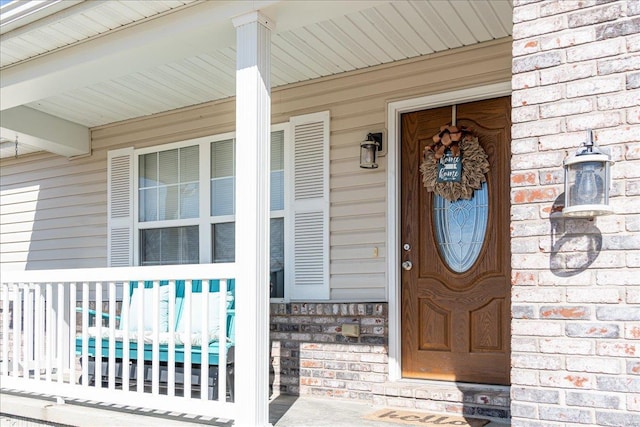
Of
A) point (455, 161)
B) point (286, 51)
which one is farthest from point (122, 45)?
point (455, 161)

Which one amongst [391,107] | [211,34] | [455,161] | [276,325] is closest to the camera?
[211,34]

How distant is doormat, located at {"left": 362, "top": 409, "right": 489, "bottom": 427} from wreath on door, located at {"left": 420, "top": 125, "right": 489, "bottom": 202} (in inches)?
56.0

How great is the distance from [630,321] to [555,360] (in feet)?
0.95

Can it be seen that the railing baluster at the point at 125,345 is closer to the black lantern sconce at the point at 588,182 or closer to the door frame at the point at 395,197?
the door frame at the point at 395,197

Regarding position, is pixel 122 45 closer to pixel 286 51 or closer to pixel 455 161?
pixel 286 51

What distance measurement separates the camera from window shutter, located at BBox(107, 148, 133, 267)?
5910mm

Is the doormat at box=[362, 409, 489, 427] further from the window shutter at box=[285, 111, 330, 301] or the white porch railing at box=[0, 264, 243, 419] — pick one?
the window shutter at box=[285, 111, 330, 301]

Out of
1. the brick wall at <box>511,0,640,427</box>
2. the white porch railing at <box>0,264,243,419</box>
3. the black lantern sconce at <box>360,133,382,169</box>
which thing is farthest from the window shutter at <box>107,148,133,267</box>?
the brick wall at <box>511,0,640,427</box>

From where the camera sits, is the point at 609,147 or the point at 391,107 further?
the point at 391,107

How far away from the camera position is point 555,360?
7.28 ft

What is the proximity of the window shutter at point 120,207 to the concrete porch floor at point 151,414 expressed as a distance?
5.86 feet

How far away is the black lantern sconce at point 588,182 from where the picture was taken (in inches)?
83.3

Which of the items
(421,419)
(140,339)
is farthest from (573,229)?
(140,339)

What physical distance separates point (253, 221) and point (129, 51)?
4.71 feet
